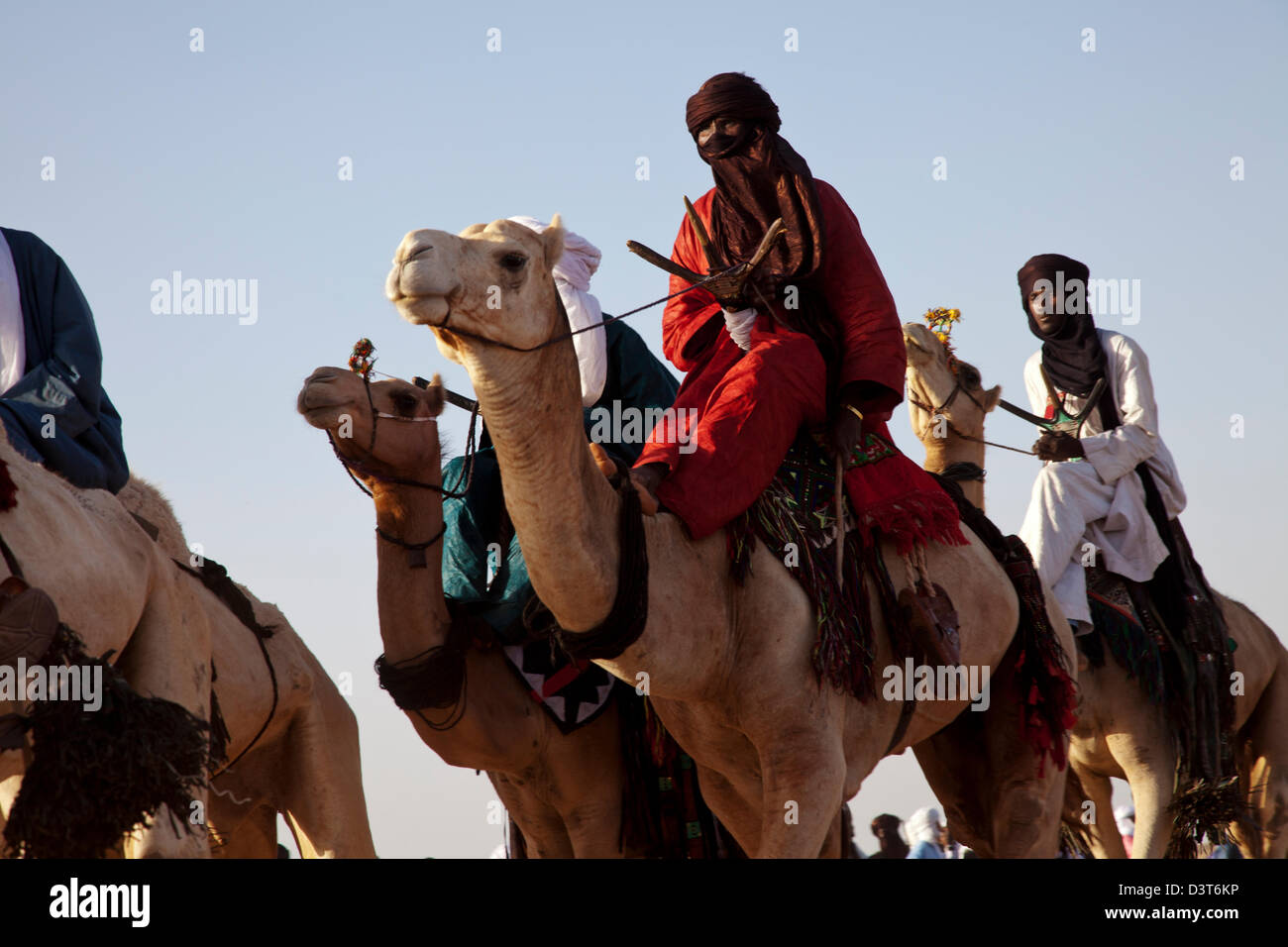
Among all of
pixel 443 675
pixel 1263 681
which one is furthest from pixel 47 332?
pixel 1263 681

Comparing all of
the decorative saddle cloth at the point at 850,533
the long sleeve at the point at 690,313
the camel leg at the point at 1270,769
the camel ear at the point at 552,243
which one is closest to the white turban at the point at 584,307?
the long sleeve at the point at 690,313

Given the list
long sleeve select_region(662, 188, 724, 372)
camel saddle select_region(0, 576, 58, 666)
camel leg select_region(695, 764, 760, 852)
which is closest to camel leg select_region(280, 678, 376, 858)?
camel leg select_region(695, 764, 760, 852)

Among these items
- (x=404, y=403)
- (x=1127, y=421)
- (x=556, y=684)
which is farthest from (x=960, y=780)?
(x=1127, y=421)

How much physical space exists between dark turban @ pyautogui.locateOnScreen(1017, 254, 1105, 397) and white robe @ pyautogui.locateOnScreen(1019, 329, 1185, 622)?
2.8 inches

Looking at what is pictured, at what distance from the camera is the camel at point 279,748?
285 inches

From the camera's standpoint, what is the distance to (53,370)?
6.23 metres

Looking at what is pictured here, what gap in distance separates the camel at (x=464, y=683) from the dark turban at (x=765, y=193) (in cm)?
136

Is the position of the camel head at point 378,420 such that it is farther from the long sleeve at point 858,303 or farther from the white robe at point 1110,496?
the white robe at point 1110,496

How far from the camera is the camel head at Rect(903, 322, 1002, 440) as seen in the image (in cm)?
970

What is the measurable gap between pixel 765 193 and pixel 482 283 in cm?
189

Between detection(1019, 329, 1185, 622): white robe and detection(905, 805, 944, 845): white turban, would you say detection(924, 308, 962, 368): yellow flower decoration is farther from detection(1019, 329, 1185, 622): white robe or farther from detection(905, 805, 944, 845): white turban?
detection(905, 805, 944, 845): white turban

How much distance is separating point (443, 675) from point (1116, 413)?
498 centimetres

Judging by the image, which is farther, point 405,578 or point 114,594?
point 405,578

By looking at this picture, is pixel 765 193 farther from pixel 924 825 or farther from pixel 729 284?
pixel 924 825
